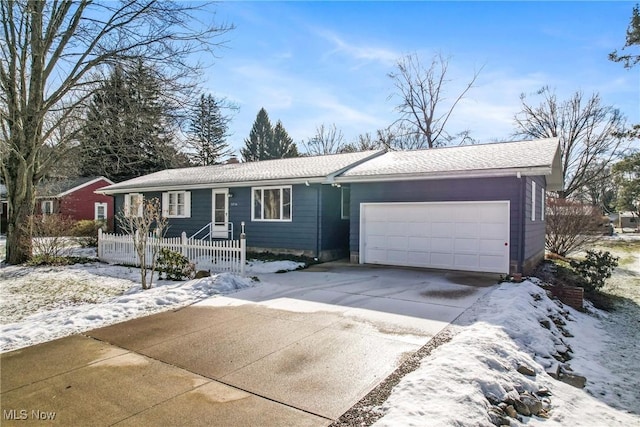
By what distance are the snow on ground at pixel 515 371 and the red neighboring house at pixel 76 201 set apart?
26.3m

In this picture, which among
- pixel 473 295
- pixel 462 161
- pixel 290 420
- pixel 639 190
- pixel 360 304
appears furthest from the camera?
pixel 639 190

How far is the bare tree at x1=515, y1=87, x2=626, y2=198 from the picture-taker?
96.3ft

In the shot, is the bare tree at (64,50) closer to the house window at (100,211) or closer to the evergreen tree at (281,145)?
the house window at (100,211)

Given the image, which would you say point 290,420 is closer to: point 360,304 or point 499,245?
point 360,304

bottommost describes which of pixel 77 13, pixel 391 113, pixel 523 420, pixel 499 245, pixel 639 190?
pixel 523 420

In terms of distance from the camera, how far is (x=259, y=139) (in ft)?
152

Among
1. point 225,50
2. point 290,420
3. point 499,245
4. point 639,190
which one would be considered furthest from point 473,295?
point 639,190

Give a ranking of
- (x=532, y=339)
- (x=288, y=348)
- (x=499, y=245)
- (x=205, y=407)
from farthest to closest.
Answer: (x=499, y=245)
(x=532, y=339)
(x=288, y=348)
(x=205, y=407)

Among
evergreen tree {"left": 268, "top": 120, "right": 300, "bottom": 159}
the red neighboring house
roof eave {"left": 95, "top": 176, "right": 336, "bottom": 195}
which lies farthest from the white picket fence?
evergreen tree {"left": 268, "top": 120, "right": 300, "bottom": 159}

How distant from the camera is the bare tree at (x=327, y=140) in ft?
124

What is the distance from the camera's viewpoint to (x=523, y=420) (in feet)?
11.4

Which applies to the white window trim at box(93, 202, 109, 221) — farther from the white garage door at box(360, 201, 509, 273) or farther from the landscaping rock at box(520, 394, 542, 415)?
the landscaping rock at box(520, 394, 542, 415)

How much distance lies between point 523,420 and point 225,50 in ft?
35.7

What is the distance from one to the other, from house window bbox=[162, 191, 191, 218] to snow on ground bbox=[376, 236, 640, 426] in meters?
11.9
